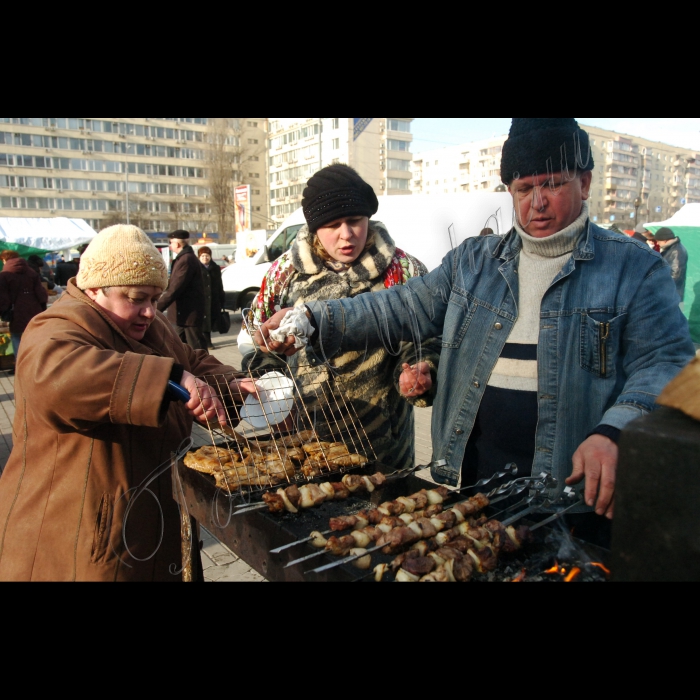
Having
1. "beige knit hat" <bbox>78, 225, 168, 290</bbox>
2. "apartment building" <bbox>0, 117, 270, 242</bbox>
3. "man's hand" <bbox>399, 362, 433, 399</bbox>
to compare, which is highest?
"apartment building" <bbox>0, 117, 270, 242</bbox>

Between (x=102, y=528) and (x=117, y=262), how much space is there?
1.00 meters

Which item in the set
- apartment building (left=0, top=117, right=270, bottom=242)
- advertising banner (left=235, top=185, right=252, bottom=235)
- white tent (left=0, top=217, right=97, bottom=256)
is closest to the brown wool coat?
advertising banner (left=235, top=185, right=252, bottom=235)

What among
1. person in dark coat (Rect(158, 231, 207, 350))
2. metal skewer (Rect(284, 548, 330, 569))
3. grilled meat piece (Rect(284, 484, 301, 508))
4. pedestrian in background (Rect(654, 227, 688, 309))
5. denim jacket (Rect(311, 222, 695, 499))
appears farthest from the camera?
pedestrian in background (Rect(654, 227, 688, 309))

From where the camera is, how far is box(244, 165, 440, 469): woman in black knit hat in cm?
273

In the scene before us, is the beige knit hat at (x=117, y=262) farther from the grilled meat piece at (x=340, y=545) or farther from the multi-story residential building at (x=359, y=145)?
the grilled meat piece at (x=340, y=545)

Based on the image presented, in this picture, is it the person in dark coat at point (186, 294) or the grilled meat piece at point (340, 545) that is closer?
the grilled meat piece at point (340, 545)

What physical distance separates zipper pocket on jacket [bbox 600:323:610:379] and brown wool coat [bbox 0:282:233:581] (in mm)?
1493

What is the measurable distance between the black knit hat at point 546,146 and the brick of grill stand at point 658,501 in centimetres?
104

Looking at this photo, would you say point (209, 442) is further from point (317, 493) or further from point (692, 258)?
point (692, 258)

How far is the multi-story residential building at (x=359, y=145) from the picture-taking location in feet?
7.07

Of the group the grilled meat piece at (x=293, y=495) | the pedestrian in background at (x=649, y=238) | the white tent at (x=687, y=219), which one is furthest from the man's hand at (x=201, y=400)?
the white tent at (x=687, y=219)

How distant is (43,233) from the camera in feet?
63.2

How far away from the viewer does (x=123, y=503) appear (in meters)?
2.09

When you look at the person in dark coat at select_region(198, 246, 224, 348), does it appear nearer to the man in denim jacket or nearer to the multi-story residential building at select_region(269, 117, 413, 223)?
the multi-story residential building at select_region(269, 117, 413, 223)
